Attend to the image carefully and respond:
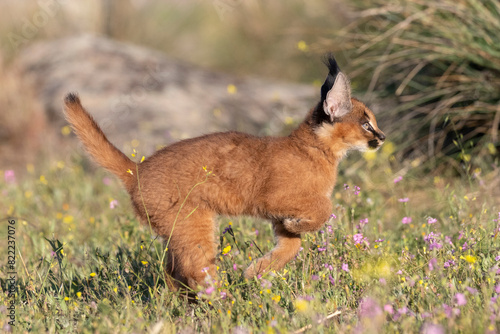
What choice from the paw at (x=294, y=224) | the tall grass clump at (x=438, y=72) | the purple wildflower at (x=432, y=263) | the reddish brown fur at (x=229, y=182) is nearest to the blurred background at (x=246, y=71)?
the tall grass clump at (x=438, y=72)

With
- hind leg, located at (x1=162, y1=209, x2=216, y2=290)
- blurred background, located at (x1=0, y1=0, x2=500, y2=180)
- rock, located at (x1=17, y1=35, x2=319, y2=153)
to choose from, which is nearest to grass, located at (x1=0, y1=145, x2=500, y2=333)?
hind leg, located at (x1=162, y1=209, x2=216, y2=290)

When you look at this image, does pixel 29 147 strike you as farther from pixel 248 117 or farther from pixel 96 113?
pixel 248 117

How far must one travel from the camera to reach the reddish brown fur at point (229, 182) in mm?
3553

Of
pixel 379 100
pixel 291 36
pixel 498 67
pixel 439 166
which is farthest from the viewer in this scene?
pixel 291 36

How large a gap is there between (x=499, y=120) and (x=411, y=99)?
90 cm

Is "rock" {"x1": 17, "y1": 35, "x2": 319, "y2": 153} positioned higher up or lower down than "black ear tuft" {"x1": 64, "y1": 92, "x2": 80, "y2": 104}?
lower down

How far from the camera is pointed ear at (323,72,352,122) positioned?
143 inches

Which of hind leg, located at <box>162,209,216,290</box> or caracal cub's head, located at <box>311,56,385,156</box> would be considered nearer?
hind leg, located at <box>162,209,216,290</box>

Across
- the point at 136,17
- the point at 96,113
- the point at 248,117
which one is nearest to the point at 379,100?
the point at 248,117

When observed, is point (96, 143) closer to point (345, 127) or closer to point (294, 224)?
point (294, 224)

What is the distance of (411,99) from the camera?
6203 millimetres

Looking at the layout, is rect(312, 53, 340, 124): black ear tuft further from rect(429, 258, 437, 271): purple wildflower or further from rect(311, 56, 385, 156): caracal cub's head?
rect(429, 258, 437, 271): purple wildflower

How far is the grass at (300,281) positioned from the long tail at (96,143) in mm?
522

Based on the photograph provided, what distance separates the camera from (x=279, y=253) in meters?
3.77
